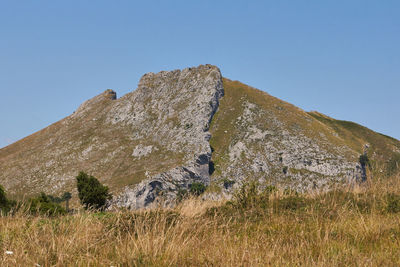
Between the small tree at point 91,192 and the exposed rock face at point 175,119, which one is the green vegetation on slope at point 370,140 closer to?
the exposed rock face at point 175,119

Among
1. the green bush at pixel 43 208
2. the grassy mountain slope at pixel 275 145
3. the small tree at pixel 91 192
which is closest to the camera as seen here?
the green bush at pixel 43 208

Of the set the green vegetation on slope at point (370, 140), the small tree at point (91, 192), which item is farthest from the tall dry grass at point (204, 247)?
the green vegetation on slope at point (370, 140)

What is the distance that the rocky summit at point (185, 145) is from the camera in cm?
11894

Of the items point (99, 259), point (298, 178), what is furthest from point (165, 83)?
point (99, 259)

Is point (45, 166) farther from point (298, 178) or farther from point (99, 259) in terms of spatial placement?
point (99, 259)

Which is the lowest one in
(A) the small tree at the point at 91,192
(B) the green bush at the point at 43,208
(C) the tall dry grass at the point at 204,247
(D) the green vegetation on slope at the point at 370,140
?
(A) the small tree at the point at 91,192

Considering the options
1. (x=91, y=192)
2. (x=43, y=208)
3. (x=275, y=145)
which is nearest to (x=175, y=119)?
(x=275, y=145)

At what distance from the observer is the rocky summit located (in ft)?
390

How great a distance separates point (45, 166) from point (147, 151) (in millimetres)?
48565

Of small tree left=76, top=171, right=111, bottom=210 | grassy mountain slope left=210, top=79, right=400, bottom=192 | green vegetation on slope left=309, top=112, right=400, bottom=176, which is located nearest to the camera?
small tree left=76, top=171, right=111, bottom=210

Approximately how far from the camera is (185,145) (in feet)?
432

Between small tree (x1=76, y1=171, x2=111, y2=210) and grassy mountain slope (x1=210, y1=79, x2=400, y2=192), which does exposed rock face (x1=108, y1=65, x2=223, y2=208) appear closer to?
grassy mountain slope (x1=210, y1=79, x2=400, y2=192)

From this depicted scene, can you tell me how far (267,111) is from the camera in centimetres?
15188

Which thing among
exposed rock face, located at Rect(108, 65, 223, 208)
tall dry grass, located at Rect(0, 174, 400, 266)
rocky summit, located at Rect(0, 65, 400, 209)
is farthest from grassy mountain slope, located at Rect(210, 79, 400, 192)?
tall dry grass, located at Rect(0, 174, 400, 266)
